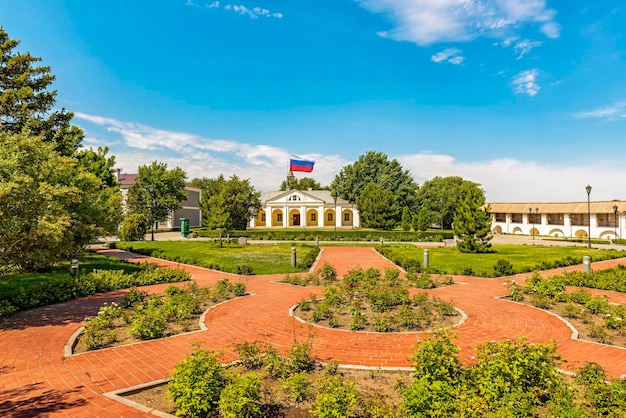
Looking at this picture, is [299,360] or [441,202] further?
[441,202]

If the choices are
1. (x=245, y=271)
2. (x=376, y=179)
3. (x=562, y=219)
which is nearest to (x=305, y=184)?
(x=376, y=179)

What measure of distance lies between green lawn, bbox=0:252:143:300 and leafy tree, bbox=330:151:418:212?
48.3 meters

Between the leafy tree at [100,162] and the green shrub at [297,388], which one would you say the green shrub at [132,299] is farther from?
the leafy tree at [100,162]

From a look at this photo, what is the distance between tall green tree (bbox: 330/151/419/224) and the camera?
63.8 metres

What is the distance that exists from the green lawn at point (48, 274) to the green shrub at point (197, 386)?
28.8ft

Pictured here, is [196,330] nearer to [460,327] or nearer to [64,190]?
[64,190]

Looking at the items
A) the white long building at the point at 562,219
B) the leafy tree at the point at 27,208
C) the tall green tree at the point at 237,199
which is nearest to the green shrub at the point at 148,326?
the leafy tree at the point at 27,208

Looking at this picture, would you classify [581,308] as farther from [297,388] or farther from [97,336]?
[97,336]

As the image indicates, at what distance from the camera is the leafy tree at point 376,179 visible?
63812mm

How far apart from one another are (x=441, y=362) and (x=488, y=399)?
0.67 metres

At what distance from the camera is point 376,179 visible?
222 feet

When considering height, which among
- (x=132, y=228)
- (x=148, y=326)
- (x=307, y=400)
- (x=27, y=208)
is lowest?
(x=307, y=400)

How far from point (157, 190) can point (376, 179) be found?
127ft

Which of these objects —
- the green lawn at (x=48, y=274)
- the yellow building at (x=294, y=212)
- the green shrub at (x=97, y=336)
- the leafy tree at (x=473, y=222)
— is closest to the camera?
the green shrub at (x=97, y=336)
